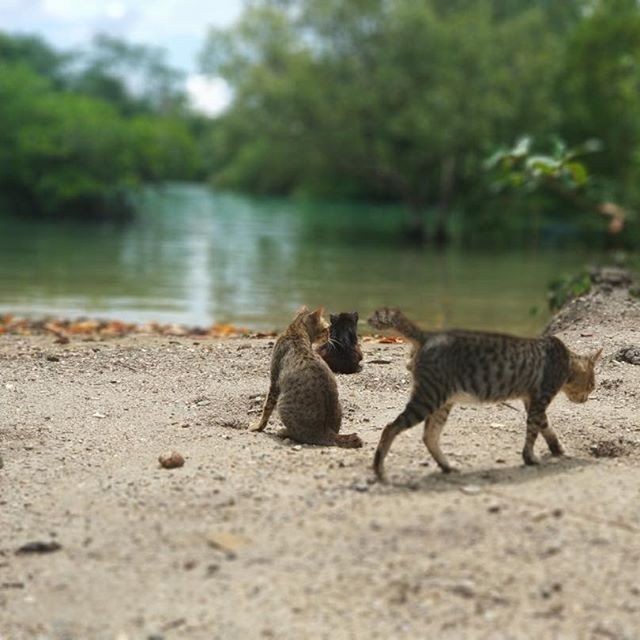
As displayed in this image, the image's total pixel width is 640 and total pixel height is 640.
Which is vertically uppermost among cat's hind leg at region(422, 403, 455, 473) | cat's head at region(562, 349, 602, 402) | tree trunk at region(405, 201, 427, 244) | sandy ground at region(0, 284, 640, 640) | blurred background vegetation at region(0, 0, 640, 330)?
blurred background vegetation at region(0, 0, 640, 330)

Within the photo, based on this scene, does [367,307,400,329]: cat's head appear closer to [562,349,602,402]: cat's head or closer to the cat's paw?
the cat's paw

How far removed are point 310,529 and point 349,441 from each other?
1.84 meters

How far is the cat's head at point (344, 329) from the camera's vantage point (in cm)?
973

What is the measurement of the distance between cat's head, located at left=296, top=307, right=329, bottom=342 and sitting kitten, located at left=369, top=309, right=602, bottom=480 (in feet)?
6.00

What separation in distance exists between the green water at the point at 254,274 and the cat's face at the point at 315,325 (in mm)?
7790

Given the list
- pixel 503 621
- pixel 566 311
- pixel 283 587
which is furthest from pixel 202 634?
pixel 566 311

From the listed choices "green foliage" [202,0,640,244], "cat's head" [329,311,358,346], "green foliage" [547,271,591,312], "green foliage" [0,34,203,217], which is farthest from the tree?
"cat's head" [329,311,358,346]

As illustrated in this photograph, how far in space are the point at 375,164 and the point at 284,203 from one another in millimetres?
34268

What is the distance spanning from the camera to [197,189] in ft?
344

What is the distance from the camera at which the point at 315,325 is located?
29.6 feet

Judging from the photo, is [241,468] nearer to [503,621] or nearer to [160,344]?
[503,621]

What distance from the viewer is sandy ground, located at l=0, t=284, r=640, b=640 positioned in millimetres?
5008

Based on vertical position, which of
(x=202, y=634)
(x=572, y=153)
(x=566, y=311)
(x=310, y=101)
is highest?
(x=310, y=101)

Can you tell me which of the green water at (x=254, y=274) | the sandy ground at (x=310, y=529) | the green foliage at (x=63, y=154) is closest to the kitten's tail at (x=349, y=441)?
the sandy ground at (x=310, y=529)
